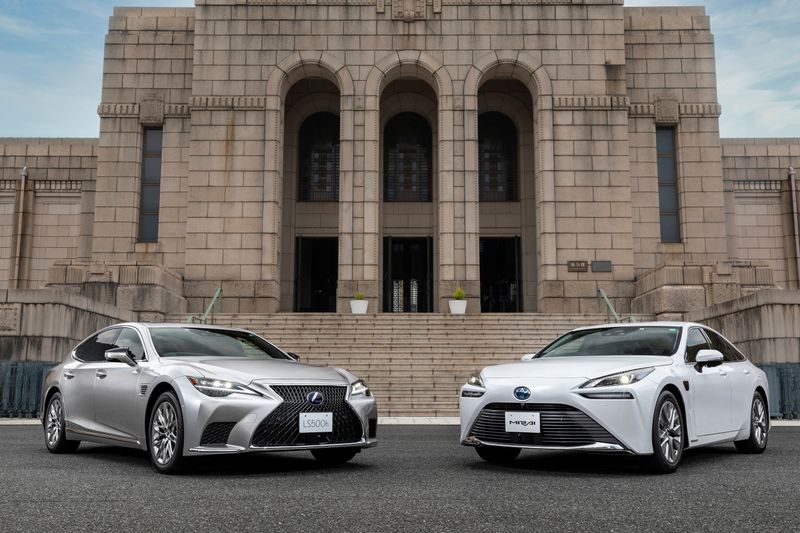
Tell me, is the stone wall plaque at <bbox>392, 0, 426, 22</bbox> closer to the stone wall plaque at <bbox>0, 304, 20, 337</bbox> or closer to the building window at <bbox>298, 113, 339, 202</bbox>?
the building window at <bbox>298, 113, 339, 202</bbox>

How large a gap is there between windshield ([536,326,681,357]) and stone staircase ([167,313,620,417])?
759cm

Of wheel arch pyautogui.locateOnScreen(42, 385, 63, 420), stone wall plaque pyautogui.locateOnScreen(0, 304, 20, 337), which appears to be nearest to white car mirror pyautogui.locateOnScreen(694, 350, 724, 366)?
wheel arch pyautogui.locateOnScreen(42, 385, 63, 420)

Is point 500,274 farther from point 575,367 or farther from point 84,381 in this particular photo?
point 575,367

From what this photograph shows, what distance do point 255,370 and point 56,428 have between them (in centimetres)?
318

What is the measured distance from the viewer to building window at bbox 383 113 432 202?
30.6m

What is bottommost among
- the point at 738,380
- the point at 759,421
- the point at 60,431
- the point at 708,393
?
the point at 60,431

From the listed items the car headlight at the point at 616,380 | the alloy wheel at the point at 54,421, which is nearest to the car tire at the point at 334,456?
the car headlight at the point at 616,380

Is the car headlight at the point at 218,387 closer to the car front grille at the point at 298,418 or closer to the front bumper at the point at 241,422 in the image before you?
the front bumper at the point at 241,422

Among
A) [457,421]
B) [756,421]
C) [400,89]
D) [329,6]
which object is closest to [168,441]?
[756,421]

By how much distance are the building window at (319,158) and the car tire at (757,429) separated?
2248 cm

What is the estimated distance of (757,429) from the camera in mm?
8930

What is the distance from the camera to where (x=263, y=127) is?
26984mm

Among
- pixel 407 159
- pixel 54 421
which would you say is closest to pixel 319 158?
pixel 407 159

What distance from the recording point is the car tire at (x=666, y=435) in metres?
6.92
